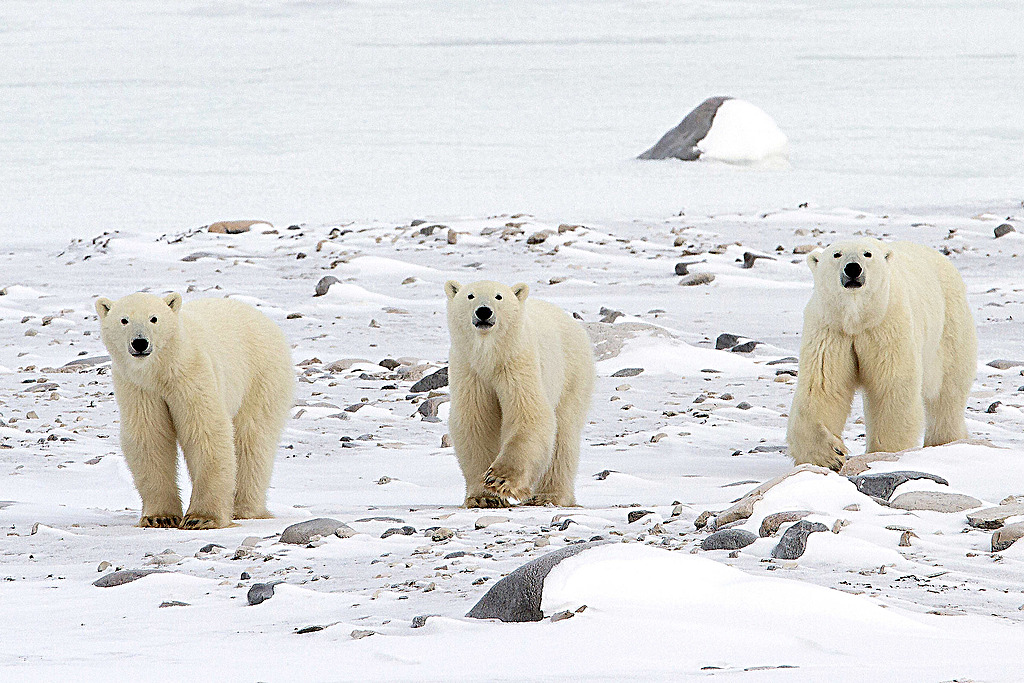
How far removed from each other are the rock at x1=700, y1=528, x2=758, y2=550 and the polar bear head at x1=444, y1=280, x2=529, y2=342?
58.5 inches

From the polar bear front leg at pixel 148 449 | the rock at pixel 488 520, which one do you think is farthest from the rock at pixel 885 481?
the polar bear front leg at pixel 148 449

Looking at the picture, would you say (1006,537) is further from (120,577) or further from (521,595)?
(120,577)

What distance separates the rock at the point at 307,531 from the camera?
3.84m

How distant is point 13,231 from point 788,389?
925 centimetres

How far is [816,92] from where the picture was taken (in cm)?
2492

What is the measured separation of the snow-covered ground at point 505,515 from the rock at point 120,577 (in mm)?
31

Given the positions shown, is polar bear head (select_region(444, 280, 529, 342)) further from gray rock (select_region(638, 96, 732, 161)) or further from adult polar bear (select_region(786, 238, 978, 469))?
gray rock (select_region(638, 96, 732, 161))

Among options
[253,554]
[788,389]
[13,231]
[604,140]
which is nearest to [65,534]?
[253,554]

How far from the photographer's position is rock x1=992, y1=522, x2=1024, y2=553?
10.7 feet

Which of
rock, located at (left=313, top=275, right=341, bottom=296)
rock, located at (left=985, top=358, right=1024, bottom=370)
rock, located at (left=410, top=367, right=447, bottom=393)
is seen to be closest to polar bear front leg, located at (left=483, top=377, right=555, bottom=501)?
rock, located at (left=410, top=367, right=447, bottom=393)

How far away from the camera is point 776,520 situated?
3570 millimetres

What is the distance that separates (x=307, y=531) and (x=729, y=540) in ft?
3.97

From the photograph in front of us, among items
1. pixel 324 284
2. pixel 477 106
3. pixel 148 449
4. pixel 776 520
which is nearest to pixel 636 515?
pixel 776 520

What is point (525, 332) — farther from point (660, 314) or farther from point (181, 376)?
point (660, 314)
